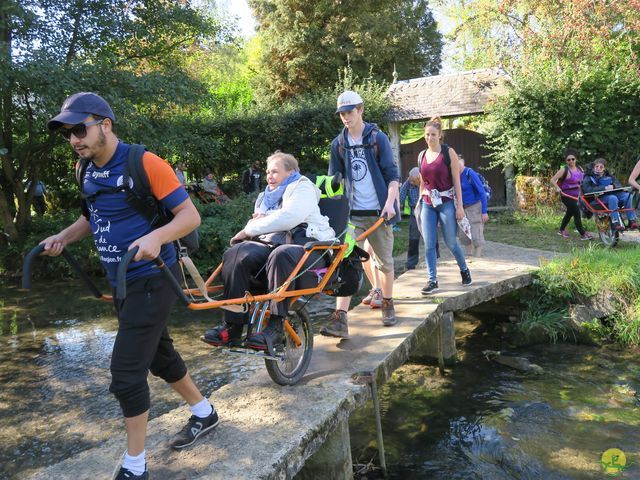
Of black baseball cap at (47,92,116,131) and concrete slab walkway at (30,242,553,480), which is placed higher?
black baseball cap at (47,92,116,131)

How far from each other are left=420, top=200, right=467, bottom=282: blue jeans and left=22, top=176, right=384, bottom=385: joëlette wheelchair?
138cm

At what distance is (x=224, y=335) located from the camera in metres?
3.79

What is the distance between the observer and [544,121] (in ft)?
49.1

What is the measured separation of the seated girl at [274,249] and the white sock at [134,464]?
1.03 metres

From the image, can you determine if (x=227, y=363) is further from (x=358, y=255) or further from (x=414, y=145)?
(x=414, y=145)

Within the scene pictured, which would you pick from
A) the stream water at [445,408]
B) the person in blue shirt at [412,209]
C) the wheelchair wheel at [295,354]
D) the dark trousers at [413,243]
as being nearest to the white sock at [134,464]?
the wheelchair wheel at [295,354]

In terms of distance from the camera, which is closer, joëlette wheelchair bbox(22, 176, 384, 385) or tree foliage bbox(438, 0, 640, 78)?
joëlette wheelchair bbox(22, 176, 384, 385)

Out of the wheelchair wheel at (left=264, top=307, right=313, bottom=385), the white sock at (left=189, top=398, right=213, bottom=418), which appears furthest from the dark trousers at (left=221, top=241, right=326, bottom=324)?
the white sock at (left=189, top=398, right=213, bottom=418)

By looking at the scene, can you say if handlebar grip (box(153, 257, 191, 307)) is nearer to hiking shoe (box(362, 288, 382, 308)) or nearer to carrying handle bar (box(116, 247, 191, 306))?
carrying handle bar (box(116, 247, 191, 306))

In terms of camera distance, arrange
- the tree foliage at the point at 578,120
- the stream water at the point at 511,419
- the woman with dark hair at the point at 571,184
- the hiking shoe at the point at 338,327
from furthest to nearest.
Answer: the tree foliage at the point at 578,120, the woman with dark hair at the point at 571,184, the hiking shoe at the point at 338,327, the stream water at the point at 511,419

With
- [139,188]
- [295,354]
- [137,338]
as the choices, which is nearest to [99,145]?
[139,188]

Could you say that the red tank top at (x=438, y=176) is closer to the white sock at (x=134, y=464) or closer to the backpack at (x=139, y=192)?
the backpack at (x=139, y=192)

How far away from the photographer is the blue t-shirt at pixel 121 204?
282cm

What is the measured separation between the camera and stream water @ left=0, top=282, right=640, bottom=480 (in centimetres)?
457
